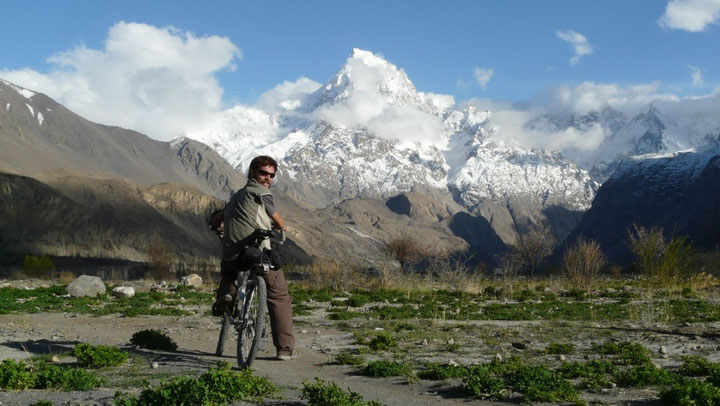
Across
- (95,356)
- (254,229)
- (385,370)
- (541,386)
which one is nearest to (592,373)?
(541,386)

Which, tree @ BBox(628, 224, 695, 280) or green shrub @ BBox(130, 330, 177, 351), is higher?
tree @ BBox(628, 224, 695, 280)

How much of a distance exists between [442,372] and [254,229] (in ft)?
9.38

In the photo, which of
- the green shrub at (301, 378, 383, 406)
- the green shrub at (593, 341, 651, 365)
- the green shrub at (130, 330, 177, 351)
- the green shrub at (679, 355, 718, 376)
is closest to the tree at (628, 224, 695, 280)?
the green shrub at (593, 341, 651, 365)

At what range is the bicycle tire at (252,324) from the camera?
7.98m

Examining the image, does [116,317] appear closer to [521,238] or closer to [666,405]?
[666,405]

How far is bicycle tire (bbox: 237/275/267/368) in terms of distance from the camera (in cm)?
798

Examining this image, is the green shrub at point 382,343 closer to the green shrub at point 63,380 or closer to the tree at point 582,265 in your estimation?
the green shrub at point 63,380

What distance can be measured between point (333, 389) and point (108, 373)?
323 cm

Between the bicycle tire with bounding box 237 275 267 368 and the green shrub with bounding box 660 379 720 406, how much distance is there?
4.49m

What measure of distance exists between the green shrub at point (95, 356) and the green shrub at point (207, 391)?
178cm

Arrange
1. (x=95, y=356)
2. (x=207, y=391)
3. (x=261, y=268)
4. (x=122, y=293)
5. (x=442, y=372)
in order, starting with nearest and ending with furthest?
(x=207, y=391) → (x=442, y=372) → (x=95, y=356) → (x=261, y=268) → (x=122, y=293)

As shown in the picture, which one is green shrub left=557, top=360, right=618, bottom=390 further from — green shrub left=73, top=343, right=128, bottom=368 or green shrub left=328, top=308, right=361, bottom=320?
green shrub left=328, top=308, right=361, bottom=320

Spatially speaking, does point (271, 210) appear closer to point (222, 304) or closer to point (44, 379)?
point (222, 304)

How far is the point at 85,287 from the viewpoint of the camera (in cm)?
2355
